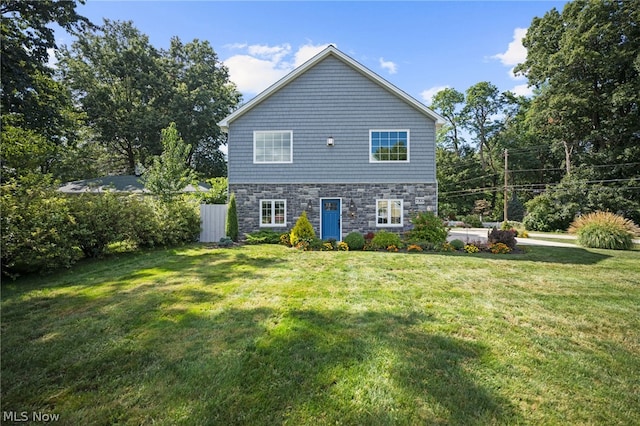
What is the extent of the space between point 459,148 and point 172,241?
37.0 metres

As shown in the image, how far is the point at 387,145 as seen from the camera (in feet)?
42.0

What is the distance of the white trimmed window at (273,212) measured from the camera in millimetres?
13023

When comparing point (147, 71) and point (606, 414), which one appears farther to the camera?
point (147, 71)

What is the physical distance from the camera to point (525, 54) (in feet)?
77.9

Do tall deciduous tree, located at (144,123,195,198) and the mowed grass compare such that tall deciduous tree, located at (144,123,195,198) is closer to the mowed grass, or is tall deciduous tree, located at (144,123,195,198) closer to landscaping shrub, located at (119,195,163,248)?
landscaping shrub, located at (119,195,163,248)

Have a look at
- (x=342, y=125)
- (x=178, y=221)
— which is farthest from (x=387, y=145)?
(x=178, y=221)

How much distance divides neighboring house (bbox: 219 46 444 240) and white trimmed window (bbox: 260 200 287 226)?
46mm

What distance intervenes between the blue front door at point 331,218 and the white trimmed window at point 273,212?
175cm

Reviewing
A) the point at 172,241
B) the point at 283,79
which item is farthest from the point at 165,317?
the point at 283,79

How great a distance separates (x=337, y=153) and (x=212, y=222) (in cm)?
643

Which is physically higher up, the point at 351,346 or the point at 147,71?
the point at 147,71

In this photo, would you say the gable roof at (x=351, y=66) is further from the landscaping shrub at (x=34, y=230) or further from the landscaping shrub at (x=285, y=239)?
the landscaping shrub at (x=34, y=230)

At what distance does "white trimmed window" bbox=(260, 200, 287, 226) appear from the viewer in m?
13.0

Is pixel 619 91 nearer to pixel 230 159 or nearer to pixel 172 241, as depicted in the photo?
pixel 230 159
